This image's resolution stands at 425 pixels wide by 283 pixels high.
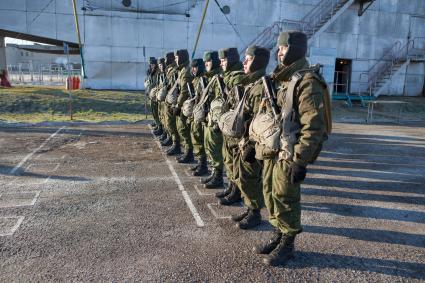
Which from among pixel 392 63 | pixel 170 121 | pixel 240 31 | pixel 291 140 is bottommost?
pixel 170 121

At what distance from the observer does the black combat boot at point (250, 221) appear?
14.0 feet

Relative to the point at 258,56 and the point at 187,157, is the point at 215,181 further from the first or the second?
the point at 258,56

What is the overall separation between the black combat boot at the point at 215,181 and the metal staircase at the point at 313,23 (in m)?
13.4

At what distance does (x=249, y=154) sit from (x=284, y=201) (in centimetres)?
88

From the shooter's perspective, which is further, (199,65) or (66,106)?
→ (66,106)

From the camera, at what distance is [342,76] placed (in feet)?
70.5

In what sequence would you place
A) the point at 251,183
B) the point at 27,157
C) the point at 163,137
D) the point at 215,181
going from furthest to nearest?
the point at 163,137 < the point at 27,157 < the point at 215,181 < the point at 251,183

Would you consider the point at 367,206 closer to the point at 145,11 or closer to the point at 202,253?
the point at 202,253

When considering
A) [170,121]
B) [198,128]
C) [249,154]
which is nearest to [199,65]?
[198,128]

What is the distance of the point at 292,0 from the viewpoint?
1894 cm

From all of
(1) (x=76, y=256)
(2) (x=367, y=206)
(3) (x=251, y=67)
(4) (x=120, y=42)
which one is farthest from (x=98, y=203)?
(4) (x=120, y=42)

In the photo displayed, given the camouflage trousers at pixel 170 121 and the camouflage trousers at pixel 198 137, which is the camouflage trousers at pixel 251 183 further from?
the camouflage trousers at pixel 170 121

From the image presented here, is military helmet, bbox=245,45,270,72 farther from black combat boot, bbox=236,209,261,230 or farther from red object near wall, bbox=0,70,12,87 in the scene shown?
red object near wall, bbox=0,70,12,87

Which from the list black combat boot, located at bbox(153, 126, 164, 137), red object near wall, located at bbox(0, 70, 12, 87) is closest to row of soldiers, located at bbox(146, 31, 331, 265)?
black combat boot, located at bbox(153, 126, 164, 137)
